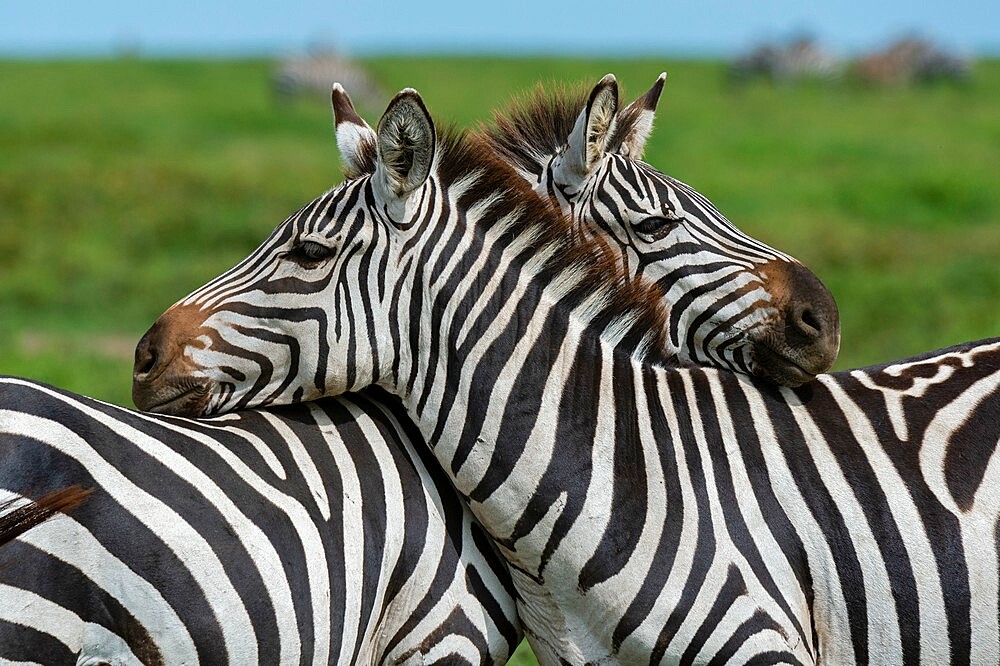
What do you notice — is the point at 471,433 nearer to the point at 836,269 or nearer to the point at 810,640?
the point at 810,640

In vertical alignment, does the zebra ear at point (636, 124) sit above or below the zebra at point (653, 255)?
above

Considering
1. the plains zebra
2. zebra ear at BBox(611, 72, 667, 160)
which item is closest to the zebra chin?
the plains zebra

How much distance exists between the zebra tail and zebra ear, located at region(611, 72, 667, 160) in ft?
8.41

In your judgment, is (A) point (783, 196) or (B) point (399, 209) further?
(A) point (783, 196)

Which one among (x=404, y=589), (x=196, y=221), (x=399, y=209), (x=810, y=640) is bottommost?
(x=810, y=640)

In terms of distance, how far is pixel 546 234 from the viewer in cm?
360

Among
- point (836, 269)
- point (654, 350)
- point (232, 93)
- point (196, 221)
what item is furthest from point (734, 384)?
point (232, 93)

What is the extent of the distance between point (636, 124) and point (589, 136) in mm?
645

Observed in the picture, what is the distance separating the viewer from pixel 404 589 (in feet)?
11.1

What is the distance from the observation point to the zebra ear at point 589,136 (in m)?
4.15

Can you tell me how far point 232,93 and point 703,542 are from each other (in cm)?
3550

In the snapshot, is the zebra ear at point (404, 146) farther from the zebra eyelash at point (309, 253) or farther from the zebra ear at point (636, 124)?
the zebra ear at point (636, 124)

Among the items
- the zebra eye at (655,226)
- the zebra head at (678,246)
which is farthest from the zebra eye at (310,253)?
the zebra eye at (655,226)

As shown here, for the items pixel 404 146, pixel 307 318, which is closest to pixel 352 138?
pixel 404 146
